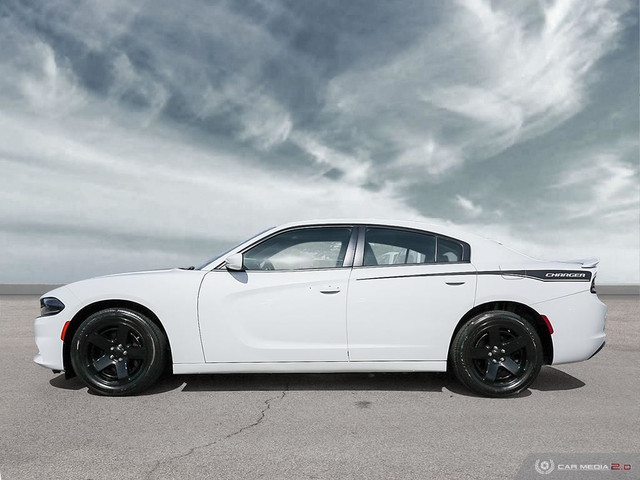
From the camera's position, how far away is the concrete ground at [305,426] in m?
2.96

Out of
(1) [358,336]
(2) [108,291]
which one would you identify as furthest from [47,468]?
(1) [358,336]

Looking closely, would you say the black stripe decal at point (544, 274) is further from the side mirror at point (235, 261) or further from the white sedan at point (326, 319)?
the side mirror at point (235, 261)

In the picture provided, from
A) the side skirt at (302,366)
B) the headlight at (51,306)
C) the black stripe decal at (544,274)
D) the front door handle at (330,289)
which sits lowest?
the side skirt at (302,366)

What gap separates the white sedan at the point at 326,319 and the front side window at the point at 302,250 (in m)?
0.02

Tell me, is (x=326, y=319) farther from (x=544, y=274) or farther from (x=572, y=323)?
(x=572, y=323)

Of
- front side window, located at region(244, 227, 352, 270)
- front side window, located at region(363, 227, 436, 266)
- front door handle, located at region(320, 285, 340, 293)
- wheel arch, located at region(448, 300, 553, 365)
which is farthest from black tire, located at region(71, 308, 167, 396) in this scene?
wheel arch, located at region(448, 300, 553, 365)

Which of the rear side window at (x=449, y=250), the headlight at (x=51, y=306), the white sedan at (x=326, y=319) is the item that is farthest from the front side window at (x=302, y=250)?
the headlight at (x=51, y=306)

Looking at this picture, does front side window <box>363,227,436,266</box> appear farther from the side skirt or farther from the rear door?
the side skirt

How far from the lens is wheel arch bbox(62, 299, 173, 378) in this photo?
4.62m

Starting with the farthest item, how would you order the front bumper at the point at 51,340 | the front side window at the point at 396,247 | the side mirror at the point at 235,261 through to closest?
1. the front side window at the point at 396,247
2. the front bumper at the point at 51,340
3. the side mirror at the point at 235,261

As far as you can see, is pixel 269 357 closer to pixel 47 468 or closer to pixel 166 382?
pixel 166 382

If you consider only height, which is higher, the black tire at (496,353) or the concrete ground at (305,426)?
the black tire at (496,353)

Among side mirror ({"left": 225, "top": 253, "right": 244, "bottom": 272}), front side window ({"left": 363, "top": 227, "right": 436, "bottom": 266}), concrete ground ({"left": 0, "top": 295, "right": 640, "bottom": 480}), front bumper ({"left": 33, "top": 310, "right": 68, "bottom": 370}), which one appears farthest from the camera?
front side window ({"left": 363, "top": 227, "right": 436, "bottom": 266})

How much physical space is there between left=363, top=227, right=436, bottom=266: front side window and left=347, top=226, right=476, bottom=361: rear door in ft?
0.31
